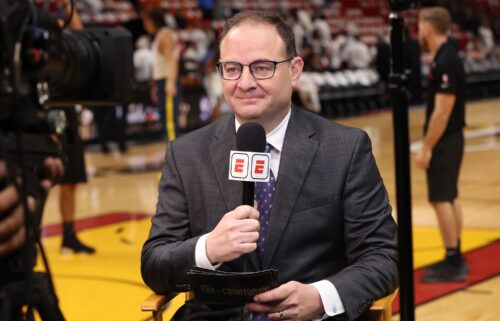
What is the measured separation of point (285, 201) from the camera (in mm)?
2830

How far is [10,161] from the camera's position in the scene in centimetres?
196

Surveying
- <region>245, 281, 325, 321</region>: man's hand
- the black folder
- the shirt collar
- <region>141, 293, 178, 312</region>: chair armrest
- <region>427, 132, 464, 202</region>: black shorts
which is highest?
the shirt collar

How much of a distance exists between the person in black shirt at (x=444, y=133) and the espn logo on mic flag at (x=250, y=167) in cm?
312

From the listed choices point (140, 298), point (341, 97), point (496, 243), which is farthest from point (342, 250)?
point (341, 97)

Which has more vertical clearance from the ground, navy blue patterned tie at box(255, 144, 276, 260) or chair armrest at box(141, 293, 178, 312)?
navy blue patterned tie at box(255, 144, 276, 260)

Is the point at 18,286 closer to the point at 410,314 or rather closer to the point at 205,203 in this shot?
the point at 205,203

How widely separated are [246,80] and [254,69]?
0.19 feet

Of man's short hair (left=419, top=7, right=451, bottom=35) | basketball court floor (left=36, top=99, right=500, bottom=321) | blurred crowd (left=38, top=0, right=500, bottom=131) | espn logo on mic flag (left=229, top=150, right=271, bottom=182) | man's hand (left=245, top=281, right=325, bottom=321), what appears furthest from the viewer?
blurred crowd (left=38, top=0, right=500, bottom=131)

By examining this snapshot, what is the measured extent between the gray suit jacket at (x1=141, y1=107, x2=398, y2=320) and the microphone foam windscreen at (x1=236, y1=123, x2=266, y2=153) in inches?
14.5

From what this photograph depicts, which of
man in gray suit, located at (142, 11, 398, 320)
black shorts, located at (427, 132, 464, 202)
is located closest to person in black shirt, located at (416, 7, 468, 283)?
black shorts, located at (427, 132, 464, 202)

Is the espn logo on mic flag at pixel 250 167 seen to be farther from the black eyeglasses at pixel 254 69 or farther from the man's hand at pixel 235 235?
the black eyeglasses at pixel 254 69

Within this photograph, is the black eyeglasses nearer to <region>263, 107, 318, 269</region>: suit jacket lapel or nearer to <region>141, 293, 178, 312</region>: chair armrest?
<region>263, 107, 318, 269</region>: suit jacket lapel

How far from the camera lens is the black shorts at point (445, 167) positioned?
5.49 meters

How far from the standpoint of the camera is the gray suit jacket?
2.80 metres
